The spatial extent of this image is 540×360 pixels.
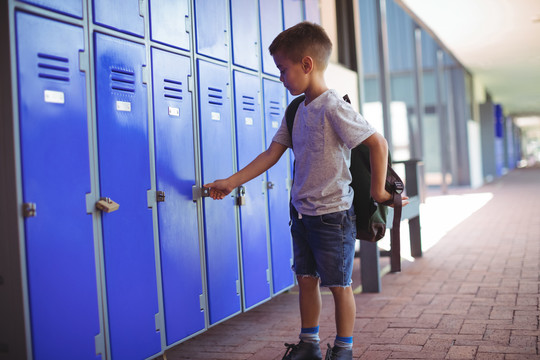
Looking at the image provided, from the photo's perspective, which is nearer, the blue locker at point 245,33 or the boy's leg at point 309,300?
the boy's leg at point 309,300

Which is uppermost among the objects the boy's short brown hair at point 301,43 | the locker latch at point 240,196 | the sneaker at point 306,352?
the boy's short brown hair at point 301,43

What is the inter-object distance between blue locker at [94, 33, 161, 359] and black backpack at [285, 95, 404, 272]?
623mm

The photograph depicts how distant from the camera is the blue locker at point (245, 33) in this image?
9.66 feet

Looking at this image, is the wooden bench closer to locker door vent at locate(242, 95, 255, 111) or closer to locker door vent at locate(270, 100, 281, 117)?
locker door vent at locate(270, 100, 281, 117)

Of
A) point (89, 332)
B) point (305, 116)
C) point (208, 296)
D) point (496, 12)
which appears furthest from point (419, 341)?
point (496, 12)

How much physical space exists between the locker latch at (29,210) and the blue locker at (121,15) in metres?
0.71

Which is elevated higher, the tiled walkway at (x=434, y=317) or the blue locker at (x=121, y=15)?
the blue locker at (x=121, y=15)

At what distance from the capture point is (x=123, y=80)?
84.0 inches

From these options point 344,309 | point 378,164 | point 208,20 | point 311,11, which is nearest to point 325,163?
point 378,164

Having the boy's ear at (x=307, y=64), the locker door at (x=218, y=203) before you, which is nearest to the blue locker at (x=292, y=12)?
the locker door at (x=218, y=203)

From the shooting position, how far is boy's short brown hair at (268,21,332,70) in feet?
6.90

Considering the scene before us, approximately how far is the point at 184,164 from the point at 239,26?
3.05 ft

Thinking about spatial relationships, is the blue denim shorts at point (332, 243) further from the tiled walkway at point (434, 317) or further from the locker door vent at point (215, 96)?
the locker door vent at point (215, 96)

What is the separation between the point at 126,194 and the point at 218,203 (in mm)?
661
